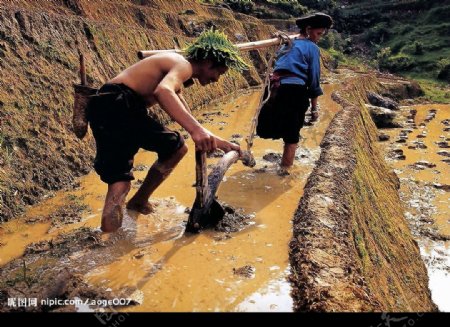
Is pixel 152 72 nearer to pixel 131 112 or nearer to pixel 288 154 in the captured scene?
pixel 131 112

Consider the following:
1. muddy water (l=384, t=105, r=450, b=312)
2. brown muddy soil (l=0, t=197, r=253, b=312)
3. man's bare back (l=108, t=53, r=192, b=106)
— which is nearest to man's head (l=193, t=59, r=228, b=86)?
A: man's bare back (l=108, t=53, r=192, b=106)

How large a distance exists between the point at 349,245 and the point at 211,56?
202 cm

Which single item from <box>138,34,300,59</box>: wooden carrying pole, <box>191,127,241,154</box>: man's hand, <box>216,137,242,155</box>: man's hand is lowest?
<box>216,137,242,155</box>: man's hand

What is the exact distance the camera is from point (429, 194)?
9.03 metres

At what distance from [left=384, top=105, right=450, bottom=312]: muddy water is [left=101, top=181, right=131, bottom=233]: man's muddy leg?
4554mm

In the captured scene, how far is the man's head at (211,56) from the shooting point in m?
3.58

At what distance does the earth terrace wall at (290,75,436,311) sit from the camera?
2851mm

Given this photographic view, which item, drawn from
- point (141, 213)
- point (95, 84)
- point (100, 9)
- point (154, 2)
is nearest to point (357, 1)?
point (154, 2)

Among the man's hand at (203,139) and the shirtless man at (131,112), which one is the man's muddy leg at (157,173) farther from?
the man's hand at (203,139)

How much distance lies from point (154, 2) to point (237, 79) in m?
5.48

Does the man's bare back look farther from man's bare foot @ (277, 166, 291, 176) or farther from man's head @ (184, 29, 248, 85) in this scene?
man's bare foot @ (277, 166, 291, 176)

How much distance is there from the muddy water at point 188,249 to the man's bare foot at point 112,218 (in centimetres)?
7

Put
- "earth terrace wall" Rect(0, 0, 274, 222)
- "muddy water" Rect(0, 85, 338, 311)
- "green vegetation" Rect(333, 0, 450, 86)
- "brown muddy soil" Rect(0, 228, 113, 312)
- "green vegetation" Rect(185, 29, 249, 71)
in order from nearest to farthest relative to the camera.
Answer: "brown muddy soil" Rect(0, 228, 113, 312) → "muddy water" Rect(0, 85, 338, 311) → "green vegetation" Rect(185, 29, 249, 71) → "earth terrace wall" Rect(0, 0, 274, 222) → "green vegetation" Rect(333, 0, 450, 86)

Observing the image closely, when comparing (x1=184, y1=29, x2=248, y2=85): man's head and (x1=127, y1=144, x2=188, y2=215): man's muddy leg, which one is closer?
(x1=184, y1=29, x2=248, y2=85): man's head
